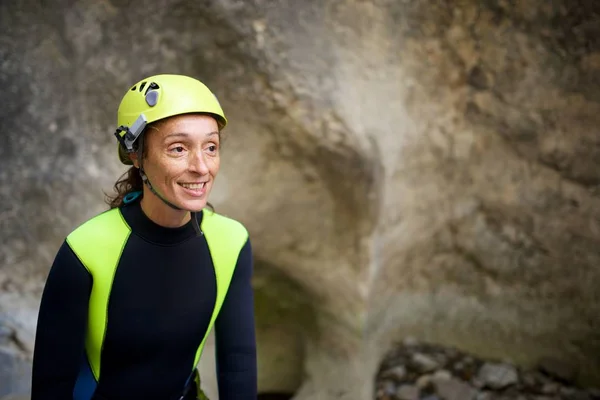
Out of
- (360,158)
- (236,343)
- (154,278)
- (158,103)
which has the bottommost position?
(236,343)

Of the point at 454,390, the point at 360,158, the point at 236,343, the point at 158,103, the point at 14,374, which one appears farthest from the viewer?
the point at 454,390

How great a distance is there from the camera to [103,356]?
3.26ft

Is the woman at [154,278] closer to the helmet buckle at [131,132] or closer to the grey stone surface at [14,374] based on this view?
the helmet buckle at [131,132]

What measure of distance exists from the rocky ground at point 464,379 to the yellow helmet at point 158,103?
4.37ft

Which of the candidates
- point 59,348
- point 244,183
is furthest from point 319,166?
point 59,348

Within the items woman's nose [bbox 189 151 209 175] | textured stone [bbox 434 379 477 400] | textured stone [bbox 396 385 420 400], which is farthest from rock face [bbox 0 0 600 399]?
woman's nose [bbox 189 151 209 175]

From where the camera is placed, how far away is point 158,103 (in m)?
0.90

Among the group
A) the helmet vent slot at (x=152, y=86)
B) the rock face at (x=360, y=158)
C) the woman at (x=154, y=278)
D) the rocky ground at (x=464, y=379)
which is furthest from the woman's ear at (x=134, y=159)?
the rocky ground at (x=464, y=379)

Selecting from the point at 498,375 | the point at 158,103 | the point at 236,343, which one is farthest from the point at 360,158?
the point at 498,375

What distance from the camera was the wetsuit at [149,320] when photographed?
93 centimetres

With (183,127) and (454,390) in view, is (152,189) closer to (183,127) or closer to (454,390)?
(183,127)

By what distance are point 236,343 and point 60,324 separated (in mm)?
302

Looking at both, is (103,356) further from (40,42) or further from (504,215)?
(504,215)

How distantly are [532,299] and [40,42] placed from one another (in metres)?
1.68
